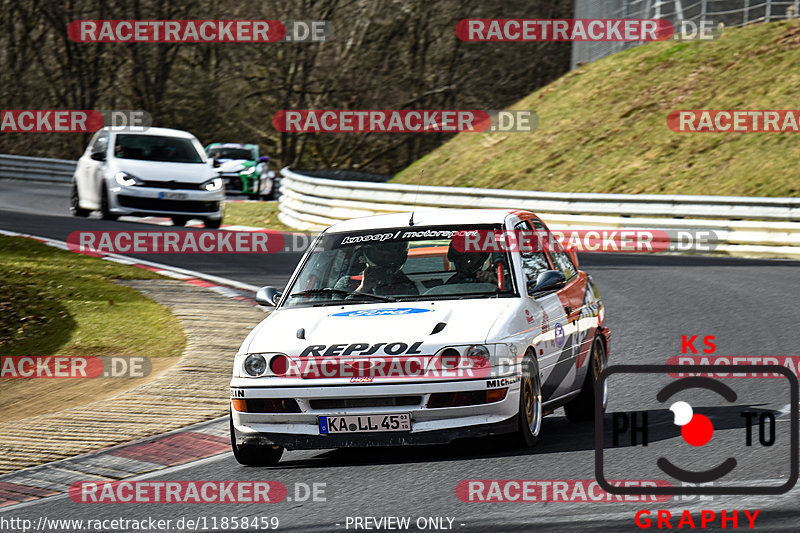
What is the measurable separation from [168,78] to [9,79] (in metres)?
6.87

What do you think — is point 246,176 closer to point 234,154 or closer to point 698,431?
point 234,154

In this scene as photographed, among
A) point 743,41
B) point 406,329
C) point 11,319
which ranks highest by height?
point 743,41

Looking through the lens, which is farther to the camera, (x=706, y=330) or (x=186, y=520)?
(x=706, y=330)

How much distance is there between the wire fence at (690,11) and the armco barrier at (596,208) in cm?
1247

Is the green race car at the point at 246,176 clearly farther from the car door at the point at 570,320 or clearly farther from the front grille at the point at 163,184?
the car door at the point at 570,320

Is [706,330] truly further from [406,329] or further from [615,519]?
[615,519]

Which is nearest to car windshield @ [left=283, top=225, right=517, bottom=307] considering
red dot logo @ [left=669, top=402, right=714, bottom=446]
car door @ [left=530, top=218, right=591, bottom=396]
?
car door @ [left=530, top=218, right=591, bottom=396]

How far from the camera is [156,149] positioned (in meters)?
23.1

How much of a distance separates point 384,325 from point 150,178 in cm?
1556

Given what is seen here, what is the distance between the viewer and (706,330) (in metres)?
12.0

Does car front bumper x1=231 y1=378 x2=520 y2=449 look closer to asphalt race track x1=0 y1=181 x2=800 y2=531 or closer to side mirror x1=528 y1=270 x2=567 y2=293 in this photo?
asphalt race track x1=0 y1=181 x2=800 y2=531

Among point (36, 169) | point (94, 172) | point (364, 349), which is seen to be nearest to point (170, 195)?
point (94, 172)

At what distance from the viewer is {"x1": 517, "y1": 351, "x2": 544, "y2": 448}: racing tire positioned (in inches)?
280

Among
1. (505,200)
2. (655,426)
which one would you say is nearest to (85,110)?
(505,200)
